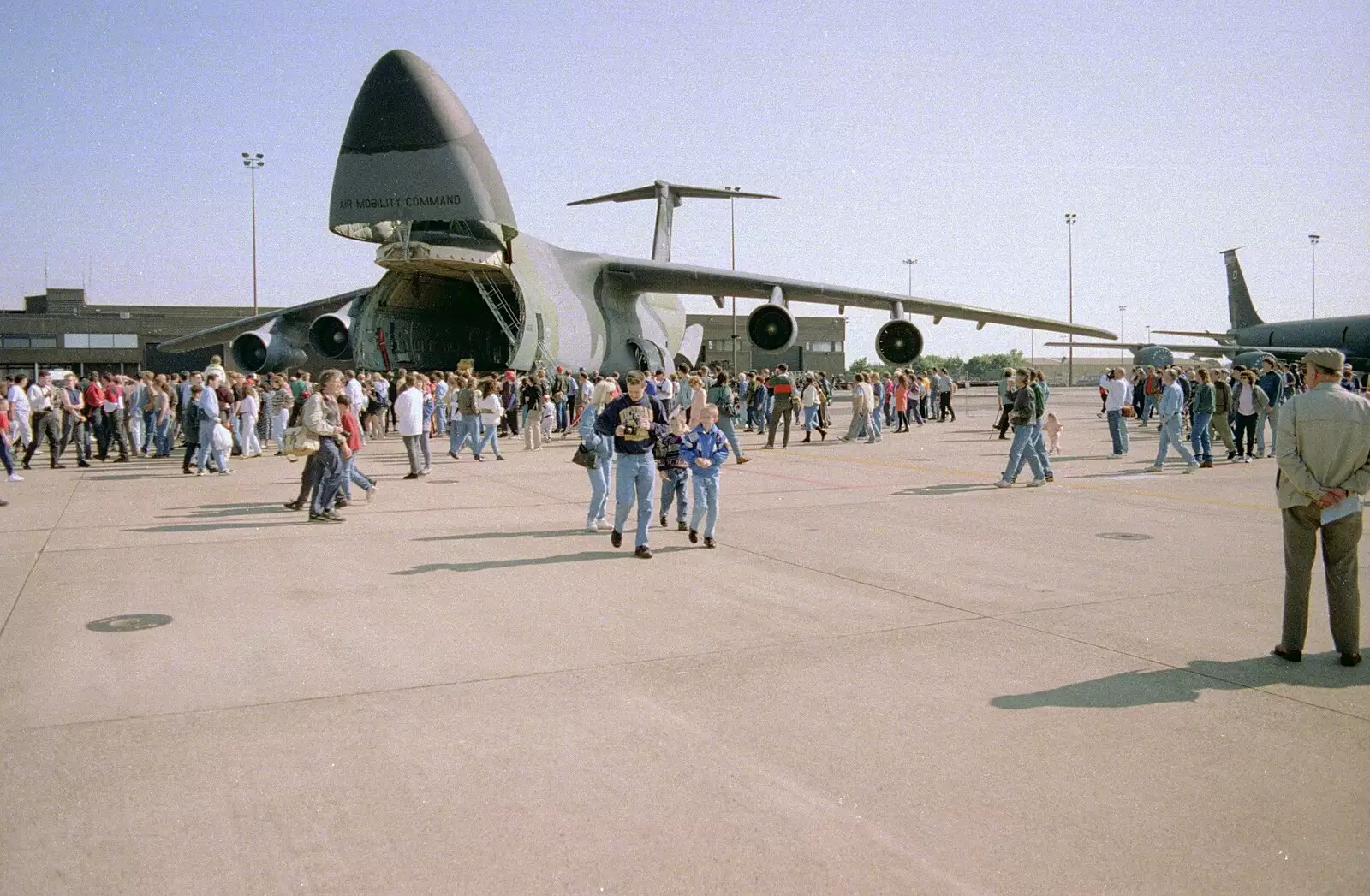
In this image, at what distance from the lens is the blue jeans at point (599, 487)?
9102 millimetres

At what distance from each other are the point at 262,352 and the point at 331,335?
2.20 meters

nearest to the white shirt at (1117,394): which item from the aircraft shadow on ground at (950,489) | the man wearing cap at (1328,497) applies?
the aircraft shadow on ground at (950,489)

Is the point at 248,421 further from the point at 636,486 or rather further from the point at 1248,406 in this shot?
the point at 1248,406

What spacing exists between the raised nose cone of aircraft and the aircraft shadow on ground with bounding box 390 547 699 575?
1205 cm

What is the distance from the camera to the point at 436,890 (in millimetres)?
2857

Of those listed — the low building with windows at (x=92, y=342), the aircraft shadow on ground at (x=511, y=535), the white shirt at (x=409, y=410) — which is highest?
the low building with windows at (x=92, y=342)

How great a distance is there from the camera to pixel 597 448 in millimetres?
8961

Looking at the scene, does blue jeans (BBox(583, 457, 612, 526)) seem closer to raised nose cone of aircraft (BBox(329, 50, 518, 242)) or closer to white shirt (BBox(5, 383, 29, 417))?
raised nose cone of aircraft (BBox(329, 50, 518, 242))

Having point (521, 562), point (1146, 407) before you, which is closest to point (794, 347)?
point (1146, 407)

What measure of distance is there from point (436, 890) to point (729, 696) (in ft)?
6.24

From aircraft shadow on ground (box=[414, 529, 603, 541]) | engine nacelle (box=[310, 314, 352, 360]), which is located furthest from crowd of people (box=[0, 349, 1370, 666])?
engine nacelle (box=[310, 314, 352, 360])

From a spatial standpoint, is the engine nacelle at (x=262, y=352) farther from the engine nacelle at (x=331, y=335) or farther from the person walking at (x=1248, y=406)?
the person walking at (x=1248, y=406)

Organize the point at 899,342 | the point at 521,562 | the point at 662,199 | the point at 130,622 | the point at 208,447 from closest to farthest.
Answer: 1. the point at 130,622
2. the point at 521,562
3. the point at 208,447
4. the point at 899,342
5. the point at 662,199

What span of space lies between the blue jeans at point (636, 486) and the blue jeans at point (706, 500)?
1.54 ft
